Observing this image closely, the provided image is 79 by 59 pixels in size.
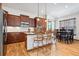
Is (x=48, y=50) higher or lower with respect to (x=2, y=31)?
lower

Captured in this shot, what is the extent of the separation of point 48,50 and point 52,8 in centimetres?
127

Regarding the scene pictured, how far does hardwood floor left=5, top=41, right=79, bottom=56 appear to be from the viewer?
9.14ft

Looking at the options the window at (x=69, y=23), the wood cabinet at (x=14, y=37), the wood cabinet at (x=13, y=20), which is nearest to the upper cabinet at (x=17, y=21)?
the wood cabinet at (x=13, y=20)

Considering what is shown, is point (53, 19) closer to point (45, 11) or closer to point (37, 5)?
point (45, 11)

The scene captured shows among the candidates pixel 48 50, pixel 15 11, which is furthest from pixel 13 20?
pixel 48 50

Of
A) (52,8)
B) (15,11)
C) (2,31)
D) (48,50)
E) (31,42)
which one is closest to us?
(2,31)

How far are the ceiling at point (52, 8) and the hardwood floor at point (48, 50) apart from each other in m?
0.90

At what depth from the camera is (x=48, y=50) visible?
303cm

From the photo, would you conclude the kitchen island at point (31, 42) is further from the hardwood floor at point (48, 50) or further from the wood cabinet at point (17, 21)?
the wood cabinet at point (17, 21)

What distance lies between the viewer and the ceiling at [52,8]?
9.18ft

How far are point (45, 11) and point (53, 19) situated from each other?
341 millimetres

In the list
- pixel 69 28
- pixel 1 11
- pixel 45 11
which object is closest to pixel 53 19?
pixel 45 11

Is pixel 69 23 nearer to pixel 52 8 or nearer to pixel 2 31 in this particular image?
pixel 52 8

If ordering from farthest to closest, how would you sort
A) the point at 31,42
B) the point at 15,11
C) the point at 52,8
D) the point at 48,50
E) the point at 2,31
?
the point at 31,42 < the point at 48,50 < the point at 52,8 < the point at 15,11 < the point at 2,31
